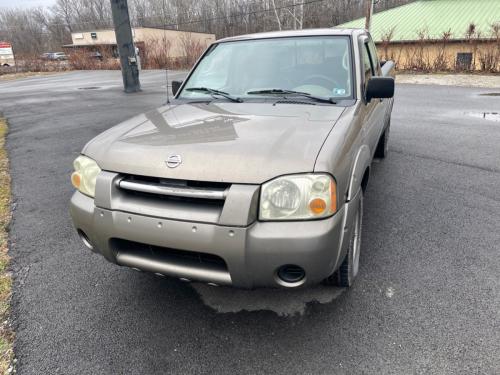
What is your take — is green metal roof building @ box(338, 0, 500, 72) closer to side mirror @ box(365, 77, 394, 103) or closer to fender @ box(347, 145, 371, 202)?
side mirror @ box(365, 77, 394, 103)

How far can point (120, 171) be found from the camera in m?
2.23

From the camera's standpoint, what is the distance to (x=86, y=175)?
95.3 inches

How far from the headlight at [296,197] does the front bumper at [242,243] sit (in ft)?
0.16

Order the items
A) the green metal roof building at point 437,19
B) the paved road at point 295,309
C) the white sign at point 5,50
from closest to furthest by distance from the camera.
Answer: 1. the paved road at point 295,309
2. the green metal roof building at point 437,19
3. the white sign at point 5,50

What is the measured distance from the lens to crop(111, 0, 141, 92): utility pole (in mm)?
13727

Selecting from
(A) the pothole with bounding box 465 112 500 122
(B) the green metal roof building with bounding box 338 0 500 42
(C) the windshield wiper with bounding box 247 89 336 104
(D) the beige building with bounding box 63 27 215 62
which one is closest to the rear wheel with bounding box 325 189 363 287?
(C) the windshield wiper with bounding box 247 89 336 104

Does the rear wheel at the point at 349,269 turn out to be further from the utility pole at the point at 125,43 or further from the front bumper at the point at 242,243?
the utility pole at the point at 125,43

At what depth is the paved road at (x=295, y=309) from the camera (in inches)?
84.9

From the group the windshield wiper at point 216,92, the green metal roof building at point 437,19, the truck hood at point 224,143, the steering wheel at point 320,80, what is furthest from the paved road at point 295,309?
the green metal roof building at point 437,19

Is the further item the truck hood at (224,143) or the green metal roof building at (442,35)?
the green metal roof building at (442,35)

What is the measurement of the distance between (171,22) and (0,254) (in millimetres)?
68474

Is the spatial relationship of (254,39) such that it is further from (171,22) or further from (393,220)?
(171,22)

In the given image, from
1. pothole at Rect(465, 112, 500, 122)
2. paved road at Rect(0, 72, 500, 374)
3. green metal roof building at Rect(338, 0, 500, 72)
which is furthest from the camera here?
green metal roof building at Rect(338, 0, 500, 72)

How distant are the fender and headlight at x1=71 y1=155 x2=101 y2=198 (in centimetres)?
156
